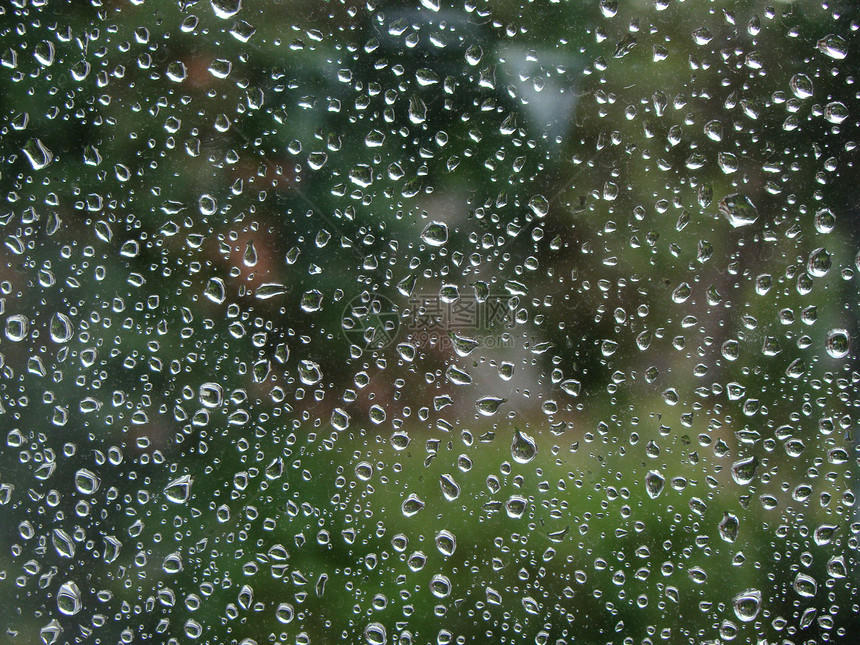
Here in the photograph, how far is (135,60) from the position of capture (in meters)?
0.74

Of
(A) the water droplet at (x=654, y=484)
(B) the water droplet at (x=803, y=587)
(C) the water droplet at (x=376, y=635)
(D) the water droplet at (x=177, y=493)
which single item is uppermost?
(D) the water droplet at (x=177, y=493)

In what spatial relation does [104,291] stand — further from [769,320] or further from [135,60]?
[769,320]

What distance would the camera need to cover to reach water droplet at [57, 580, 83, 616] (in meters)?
0.73

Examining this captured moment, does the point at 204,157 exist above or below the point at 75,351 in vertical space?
above

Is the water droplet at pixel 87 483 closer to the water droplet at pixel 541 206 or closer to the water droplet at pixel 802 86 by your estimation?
the water droplet at pixel 541 206

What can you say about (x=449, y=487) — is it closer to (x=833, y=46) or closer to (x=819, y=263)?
(x=819, y=263)

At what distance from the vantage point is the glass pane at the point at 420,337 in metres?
0.73

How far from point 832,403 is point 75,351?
950 millimetres

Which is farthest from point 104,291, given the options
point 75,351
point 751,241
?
point 751,241

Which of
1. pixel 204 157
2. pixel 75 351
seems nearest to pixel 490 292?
pixel 204 157

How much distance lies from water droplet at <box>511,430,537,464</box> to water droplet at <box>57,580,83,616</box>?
1.88 ft

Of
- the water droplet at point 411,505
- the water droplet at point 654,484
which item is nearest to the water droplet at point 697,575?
the water droplet at point 654,484

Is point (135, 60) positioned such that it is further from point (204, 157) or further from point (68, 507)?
point (68, 507)

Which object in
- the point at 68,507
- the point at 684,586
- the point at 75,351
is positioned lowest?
the point at 684,586
